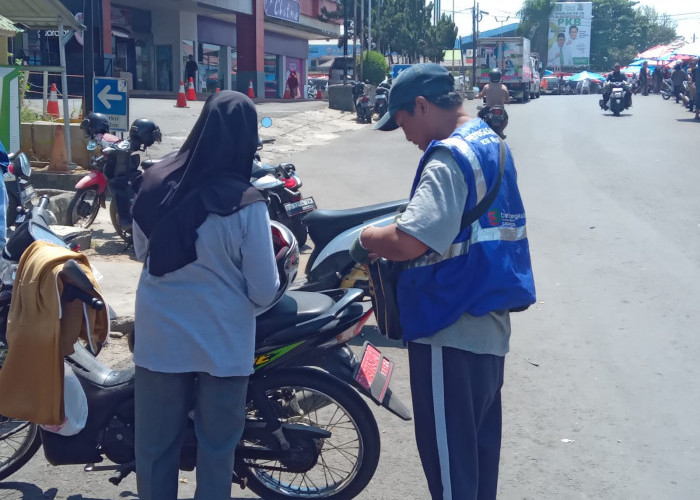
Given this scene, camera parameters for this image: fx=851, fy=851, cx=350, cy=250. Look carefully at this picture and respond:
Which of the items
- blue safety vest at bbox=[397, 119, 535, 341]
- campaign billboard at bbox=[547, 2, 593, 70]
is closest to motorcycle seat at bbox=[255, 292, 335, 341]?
blue safety vest at bbox=[397, 119, 535, 341]

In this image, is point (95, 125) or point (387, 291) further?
point (95, 125)

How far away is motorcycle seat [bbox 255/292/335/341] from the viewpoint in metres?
3.54

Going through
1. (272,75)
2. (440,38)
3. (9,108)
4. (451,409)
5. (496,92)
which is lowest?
(451,409)

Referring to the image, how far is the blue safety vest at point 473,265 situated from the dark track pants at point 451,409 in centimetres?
12

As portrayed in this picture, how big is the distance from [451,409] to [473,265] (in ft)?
1.66

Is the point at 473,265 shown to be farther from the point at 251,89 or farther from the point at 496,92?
the point at 251,89

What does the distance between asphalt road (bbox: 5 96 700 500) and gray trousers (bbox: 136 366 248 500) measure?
2.90 feet

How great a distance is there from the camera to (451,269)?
282 cm

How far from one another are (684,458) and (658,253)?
15.5 ft

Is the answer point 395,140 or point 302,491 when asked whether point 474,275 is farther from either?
point 395,140

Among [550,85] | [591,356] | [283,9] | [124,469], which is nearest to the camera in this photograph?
[124,469]

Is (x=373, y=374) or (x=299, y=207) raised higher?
(x=299, y=207)

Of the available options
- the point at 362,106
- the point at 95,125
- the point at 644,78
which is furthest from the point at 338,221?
the point at 644,78

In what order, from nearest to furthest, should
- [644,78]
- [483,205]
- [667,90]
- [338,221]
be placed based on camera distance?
[483,205]
[338,221]
[667,90]
[644,78]
